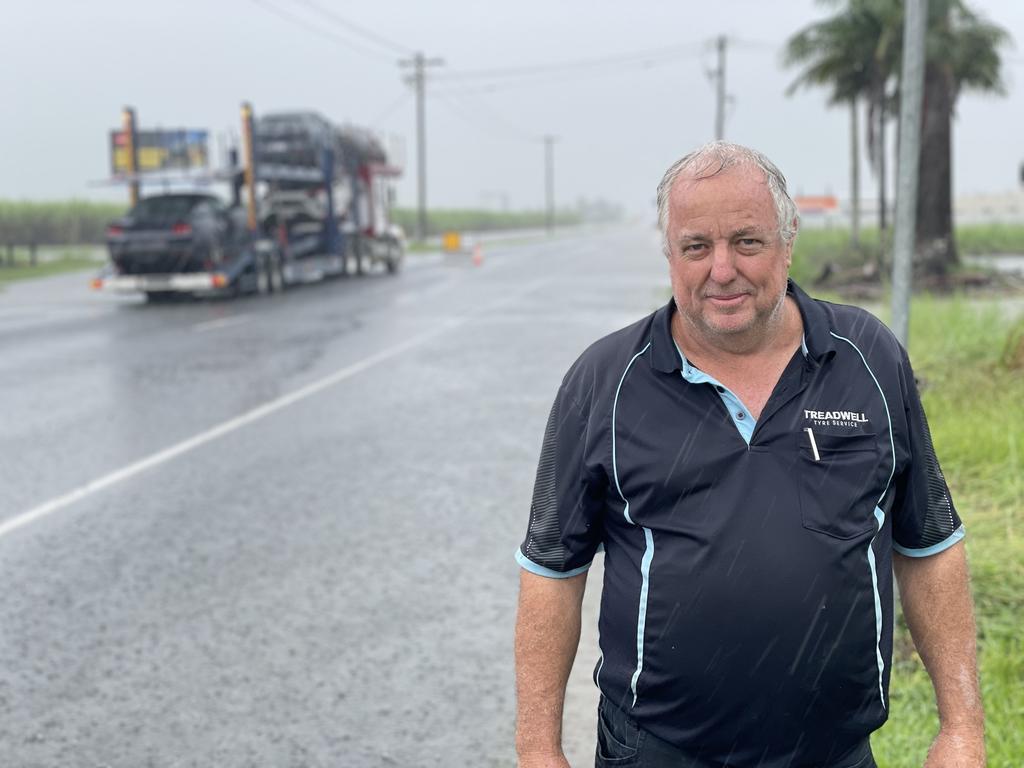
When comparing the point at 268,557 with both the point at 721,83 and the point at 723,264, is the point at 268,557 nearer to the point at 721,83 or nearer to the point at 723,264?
the point at 723,264

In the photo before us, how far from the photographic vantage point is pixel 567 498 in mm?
2322

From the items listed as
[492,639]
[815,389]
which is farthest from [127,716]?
[815,389]

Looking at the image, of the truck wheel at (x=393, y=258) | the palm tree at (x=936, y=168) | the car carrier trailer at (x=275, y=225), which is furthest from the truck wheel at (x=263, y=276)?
the palm tree at (x=936, y=168)

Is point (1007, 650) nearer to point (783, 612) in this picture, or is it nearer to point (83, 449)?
point (783, 612)

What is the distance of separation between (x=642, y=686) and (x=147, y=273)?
21641 mm

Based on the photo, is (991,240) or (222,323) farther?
(991,240)

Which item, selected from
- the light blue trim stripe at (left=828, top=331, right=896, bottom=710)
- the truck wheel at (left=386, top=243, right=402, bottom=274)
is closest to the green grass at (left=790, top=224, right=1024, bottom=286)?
the truck wheel at (left=386, top=243, right=402, bottom=274)

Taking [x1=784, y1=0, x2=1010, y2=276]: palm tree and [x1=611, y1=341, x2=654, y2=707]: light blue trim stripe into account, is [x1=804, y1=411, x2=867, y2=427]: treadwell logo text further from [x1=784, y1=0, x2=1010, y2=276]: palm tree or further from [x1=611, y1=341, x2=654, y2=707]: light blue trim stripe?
[x1=784, y1=0, x2=1010, y2=276]: palm tree

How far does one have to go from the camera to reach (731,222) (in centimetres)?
226

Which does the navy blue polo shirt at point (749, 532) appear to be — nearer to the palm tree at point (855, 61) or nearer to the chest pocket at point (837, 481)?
the chest pocket at point (837, 481)

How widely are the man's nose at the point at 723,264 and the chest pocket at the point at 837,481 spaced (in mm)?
298

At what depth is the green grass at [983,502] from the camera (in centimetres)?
393

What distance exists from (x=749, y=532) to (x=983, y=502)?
4.27 meters

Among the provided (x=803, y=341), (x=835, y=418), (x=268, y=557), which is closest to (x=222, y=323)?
(x=268, y=557)
